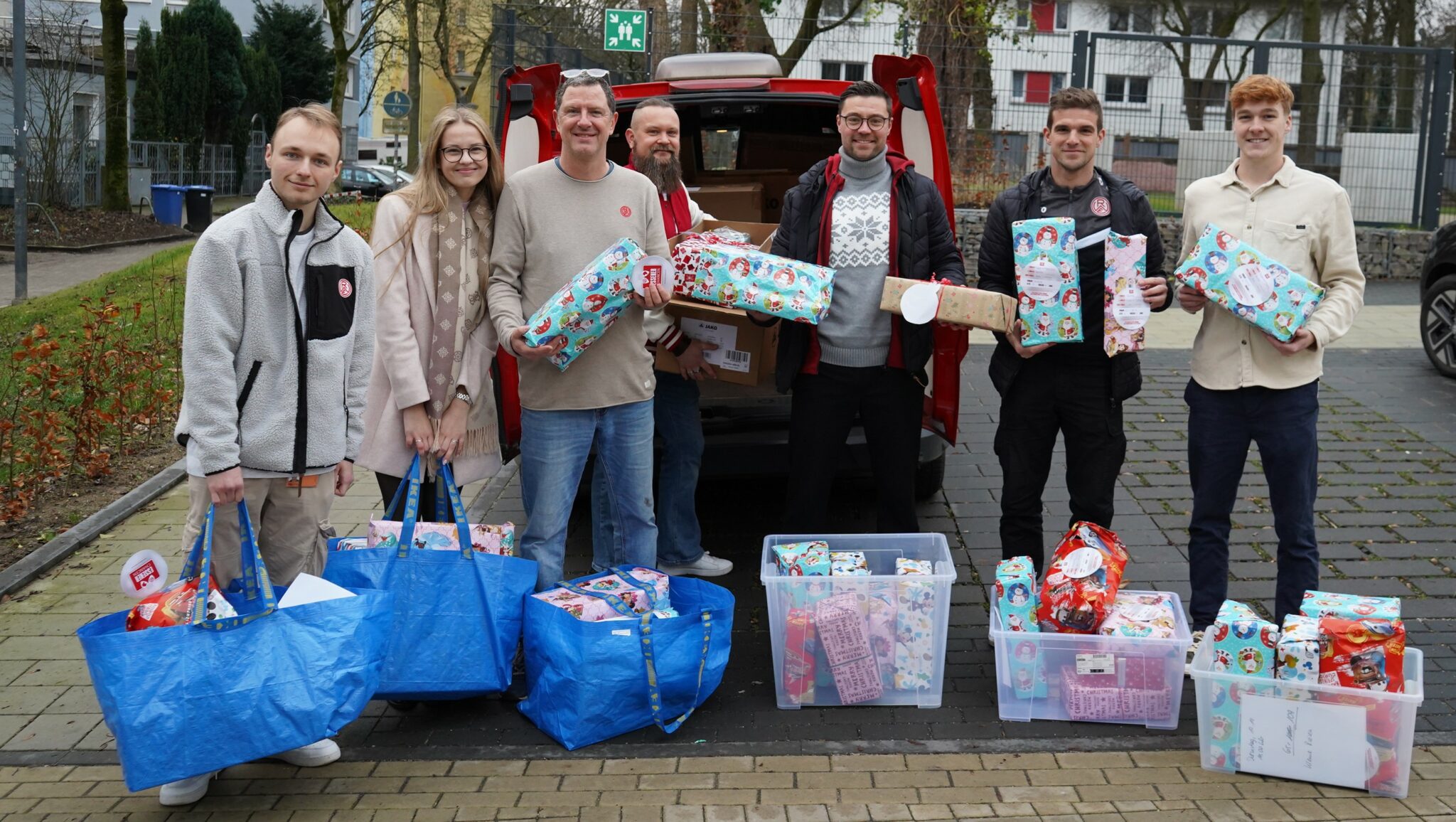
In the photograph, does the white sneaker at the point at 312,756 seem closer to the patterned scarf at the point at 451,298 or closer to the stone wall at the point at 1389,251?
the patterned scarf at the point at 451,298

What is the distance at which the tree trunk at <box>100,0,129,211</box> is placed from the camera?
2142 centimetres

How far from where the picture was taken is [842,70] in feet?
43.1

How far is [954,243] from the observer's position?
4684 millimetres

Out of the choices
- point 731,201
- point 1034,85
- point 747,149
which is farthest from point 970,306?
point 1034,85

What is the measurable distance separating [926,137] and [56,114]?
20828 millimetres

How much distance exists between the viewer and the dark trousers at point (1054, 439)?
4496 mm

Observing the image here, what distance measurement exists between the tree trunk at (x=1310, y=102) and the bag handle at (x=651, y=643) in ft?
39.1

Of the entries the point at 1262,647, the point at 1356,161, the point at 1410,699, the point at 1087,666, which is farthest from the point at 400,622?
the point at 1356,161

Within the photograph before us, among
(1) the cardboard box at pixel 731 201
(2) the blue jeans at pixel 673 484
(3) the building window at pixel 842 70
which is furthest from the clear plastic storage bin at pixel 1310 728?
(3) the building window at pixel 842 70

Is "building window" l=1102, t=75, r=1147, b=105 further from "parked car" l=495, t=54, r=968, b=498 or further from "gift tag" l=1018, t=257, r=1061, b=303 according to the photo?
"gift tag" l=1018, t=257, r=1061, b=303

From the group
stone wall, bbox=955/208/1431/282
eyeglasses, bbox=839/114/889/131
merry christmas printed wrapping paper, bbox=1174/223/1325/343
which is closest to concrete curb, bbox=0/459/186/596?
eyeglasses, bbox=839/114/889/131

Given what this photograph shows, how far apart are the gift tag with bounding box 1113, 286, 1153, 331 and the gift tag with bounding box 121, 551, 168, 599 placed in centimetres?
300

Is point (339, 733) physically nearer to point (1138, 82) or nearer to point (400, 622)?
point (400, 622)

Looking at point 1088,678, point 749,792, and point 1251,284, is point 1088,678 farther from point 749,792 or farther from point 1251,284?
point 1251,284
